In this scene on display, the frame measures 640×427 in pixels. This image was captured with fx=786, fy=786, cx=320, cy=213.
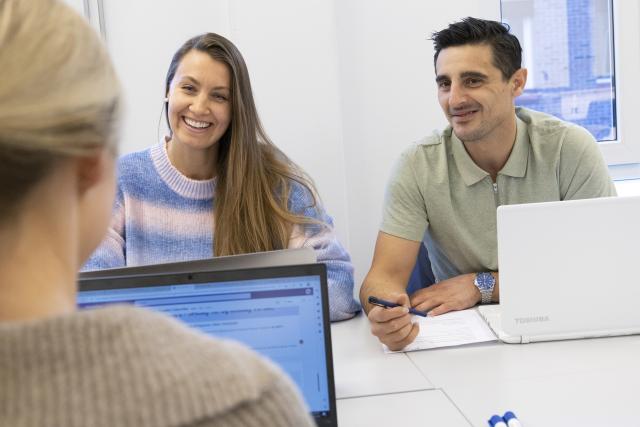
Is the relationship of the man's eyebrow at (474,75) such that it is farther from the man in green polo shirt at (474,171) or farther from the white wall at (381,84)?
the white wall at (381,84)

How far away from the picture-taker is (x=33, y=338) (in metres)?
0.52

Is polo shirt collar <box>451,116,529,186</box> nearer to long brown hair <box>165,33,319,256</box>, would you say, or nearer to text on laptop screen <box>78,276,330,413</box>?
long brown hair <box>165,33,319,256</box>

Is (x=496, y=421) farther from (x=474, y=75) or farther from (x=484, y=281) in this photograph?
(x=474, y=75)

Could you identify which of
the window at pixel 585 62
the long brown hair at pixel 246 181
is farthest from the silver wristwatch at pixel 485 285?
the window at pixel 585 62

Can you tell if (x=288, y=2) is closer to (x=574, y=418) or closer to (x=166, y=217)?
(x=166, y=217)

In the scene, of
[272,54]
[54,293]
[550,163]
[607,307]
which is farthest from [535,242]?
[272,54]

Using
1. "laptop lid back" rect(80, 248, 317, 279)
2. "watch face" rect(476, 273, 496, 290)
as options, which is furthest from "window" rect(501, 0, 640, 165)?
"laptop lid back" rect(80, 248, 317, 279)

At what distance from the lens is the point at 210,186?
7.41 ft

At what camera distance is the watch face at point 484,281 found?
2.05 meters

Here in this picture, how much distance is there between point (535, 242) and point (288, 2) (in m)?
1.51

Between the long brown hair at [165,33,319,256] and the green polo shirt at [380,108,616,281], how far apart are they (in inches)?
12.0

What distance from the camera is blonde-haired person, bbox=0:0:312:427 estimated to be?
506mm

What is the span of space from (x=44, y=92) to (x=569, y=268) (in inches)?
54.3

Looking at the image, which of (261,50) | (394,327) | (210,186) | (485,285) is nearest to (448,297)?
(485,285)
